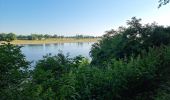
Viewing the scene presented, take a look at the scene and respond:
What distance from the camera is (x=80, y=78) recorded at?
11969 millimetres

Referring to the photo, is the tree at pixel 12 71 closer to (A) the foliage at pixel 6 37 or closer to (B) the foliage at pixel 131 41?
(A) the foliage at pixel 6 37

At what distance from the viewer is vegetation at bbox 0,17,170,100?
7.12m

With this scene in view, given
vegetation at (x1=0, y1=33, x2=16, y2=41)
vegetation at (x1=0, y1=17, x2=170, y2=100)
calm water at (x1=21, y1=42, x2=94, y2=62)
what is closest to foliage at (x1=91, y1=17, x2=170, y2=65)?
calm water at (x1=21, y1=42, x2=94, y2=62)

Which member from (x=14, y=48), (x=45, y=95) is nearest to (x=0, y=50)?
(x=14, y=48)

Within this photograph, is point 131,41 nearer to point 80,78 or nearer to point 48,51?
point 48,51

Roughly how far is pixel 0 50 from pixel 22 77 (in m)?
0.81

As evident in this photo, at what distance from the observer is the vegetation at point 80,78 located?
7.12 m

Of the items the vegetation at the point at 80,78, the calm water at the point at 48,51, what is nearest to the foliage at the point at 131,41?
the calm water at the point at 48,51

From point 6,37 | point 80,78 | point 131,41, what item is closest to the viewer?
point 6,37

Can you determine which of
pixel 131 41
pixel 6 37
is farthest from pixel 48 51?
pixel 6 37

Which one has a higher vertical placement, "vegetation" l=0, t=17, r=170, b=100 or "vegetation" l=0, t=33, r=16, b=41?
Result: "vegetation" l=0, t=33, r=16, b=41

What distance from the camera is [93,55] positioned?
28.5m

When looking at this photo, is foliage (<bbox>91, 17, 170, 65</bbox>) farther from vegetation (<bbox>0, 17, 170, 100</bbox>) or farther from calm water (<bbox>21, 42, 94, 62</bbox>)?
vegetation (<bbox>0, 17, 170, 100</bbox>)

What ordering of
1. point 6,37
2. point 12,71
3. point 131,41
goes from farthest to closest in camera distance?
point 131,41 → point 6,37 → point 12,71
